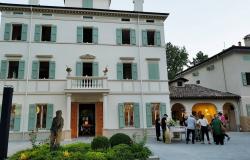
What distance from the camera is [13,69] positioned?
19.8 meters

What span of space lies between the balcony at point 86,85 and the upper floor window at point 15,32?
18.7ft

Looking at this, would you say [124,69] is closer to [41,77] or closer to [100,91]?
[100,91]

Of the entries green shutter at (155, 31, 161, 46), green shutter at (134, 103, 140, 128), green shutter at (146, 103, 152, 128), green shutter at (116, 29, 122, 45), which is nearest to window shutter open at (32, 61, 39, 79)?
green shutter at (116, 29, 122, 45)

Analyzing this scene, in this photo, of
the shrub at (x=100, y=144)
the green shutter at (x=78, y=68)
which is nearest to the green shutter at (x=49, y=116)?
the green shutter at (x=78, y=68)

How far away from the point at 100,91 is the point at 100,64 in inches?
113

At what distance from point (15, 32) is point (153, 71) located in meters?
12.4

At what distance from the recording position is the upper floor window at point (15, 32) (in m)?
20.0

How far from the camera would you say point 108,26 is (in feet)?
72.2

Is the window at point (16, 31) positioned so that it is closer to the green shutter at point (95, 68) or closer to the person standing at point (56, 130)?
the green shutter at point (95, 68)

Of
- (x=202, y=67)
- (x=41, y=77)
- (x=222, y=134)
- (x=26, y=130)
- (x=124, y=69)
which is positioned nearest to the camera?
(x=222, y=134)

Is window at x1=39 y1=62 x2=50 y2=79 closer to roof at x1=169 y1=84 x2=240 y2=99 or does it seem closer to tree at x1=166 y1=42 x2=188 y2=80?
roof at x1=169 y1=84 x2=240 y2=99

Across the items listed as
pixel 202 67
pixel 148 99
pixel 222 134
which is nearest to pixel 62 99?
pixel 148 99

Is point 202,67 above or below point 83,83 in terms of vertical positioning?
above

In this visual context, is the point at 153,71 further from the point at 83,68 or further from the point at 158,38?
the point at 83,68
